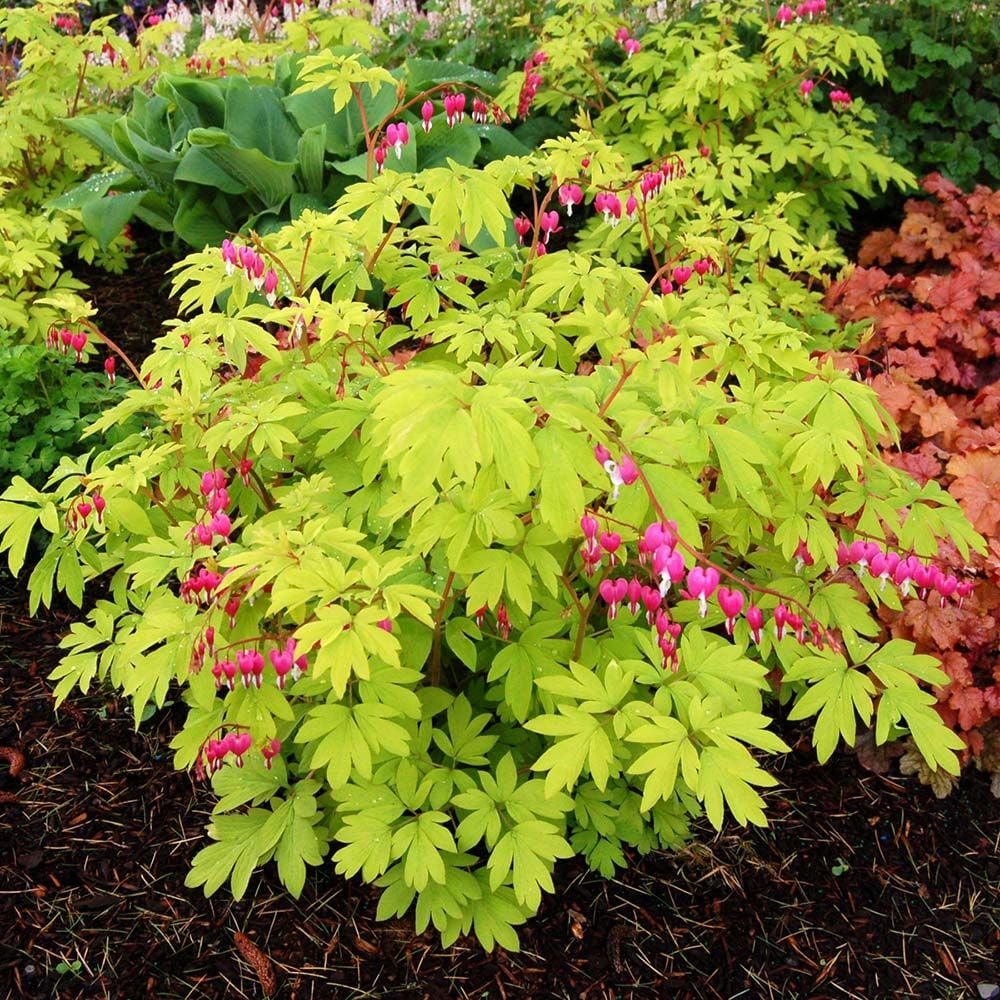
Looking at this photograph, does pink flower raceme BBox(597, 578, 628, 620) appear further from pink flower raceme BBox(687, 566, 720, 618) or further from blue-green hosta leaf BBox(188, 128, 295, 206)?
blue-green hosta leaf BBox(188, 128, 295, 206)

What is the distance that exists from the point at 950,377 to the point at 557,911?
106 inches

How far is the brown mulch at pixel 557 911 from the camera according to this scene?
7.57 feet

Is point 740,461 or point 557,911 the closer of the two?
point 740,461

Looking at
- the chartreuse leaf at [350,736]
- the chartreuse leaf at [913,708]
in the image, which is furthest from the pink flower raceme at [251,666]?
the chartreuse leaf at [913,708]

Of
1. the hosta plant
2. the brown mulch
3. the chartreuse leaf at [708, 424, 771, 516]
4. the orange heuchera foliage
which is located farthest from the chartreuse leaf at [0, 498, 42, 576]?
the hosta plant

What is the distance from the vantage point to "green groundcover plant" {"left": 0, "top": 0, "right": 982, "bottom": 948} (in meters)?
1.73

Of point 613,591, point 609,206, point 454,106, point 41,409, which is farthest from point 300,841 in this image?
point 41,409

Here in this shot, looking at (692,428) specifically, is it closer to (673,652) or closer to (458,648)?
(673,652)

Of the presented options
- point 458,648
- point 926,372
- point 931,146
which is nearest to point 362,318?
point 458,648

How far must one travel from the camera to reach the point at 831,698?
203 cm

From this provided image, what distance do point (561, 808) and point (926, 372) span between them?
2648 millimetres

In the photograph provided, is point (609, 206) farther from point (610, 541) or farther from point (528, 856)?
point (528, 856)

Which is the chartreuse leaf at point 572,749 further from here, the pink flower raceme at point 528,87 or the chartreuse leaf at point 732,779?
the pink flower raceme at point 528,87

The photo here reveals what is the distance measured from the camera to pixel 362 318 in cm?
219
